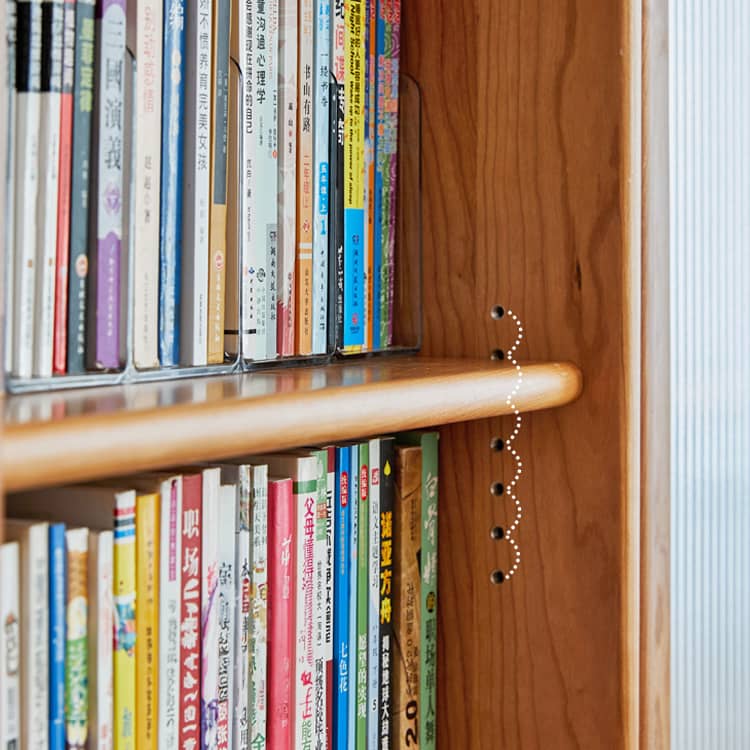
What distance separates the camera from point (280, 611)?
73cm

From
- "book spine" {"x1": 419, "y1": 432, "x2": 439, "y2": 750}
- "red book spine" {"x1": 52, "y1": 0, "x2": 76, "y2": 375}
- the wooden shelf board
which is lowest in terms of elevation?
"book spine" {"x1": 419, "y1": 432, "x2": 439, "y2": 750}

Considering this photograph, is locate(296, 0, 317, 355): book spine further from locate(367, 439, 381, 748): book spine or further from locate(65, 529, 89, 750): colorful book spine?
locate(65, 529, 89, 750): colorful book spine

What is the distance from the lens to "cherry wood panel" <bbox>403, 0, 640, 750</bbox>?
833 millimetres

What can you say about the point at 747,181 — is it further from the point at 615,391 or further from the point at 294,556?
the point at 294,556

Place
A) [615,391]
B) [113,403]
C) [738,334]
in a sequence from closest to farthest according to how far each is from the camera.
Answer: [113,403] < [615,391] < [738,334]

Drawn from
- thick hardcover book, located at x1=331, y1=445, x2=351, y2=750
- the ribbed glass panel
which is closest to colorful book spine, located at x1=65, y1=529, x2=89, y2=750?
thick hardcover book, located at x1=331, y1=445, x2=351, y2=750

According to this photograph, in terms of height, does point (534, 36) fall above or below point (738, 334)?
above

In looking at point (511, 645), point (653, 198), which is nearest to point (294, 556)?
point (511, 645)

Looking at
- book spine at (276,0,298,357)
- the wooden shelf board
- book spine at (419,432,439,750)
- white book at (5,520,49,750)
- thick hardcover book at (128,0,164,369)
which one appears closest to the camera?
the wooden shelf board

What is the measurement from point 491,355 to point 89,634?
1.35 ft

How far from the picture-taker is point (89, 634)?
58 centimetres

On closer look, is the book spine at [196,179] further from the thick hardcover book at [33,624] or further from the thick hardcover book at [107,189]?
the thick hardcover book at [33,624]

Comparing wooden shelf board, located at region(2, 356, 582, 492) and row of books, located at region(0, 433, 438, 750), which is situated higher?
wooden shelf board, located at region(2, 356, 582, 492)

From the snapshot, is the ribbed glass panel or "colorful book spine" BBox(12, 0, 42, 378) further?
the ribbed glass panel
